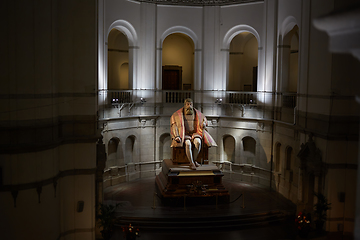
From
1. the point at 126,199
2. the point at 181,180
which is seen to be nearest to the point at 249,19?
the point at 181,180

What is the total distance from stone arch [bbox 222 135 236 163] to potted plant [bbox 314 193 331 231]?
8913 mm

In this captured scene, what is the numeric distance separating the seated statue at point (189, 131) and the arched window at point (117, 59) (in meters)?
10.7

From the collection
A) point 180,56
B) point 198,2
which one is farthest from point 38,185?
point 180,56

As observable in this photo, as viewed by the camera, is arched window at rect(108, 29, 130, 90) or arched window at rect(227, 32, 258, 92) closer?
arched window at rect(227, 32, 258, 92)

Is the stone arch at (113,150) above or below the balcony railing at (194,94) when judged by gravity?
below

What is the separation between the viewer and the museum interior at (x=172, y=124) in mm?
13211

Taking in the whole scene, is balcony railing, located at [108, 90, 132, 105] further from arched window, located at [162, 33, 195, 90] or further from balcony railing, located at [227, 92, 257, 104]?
arched window, located at [162, 33, 195, 90]

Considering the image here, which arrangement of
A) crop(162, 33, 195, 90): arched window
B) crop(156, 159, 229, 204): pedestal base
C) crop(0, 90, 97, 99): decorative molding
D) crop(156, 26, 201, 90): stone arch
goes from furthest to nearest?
crop(162, 33, 195, 90): arched window, crop(156, 26, 201, 90): stone arch, crop(156, 159, 229, 204): pedestal base, crop(0, 90, 97, 99): decorative molding

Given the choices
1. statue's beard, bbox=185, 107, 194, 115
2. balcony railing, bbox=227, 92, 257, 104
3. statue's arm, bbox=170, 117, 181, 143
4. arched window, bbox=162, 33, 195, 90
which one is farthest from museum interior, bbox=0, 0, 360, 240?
arched window, bbox=162, 33, 195, 90

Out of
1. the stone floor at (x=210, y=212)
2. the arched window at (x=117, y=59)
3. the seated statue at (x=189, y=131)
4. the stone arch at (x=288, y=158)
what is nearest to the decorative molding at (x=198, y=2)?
the arched window at (x=117, y=59)

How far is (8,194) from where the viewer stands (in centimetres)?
1299

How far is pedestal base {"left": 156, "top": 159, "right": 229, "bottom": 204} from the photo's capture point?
18.5 m

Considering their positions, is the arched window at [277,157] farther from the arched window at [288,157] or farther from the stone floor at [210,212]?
the stone floor at [210,212]

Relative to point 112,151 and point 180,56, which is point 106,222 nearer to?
point 112,151
